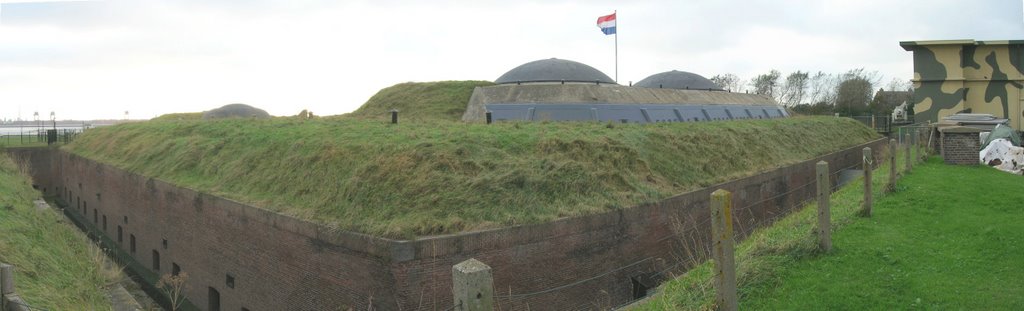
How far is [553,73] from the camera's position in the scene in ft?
66.6

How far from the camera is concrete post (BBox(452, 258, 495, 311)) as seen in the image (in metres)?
3.40

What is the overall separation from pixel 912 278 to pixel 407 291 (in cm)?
513

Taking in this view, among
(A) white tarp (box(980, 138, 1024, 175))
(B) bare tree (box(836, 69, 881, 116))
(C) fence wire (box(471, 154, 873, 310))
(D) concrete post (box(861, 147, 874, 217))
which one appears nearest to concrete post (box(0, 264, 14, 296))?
(C) fence wire (box(471, 154, 873, 310))

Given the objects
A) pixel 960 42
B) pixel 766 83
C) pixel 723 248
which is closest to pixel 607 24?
pixel 960 42

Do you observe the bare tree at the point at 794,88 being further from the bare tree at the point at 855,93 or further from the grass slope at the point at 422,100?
the grass slope at the point at 422,100

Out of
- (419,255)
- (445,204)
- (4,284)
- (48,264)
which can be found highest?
(445,204)

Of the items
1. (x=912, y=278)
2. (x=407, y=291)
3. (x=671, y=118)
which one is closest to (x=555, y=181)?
(x=407, y=291)

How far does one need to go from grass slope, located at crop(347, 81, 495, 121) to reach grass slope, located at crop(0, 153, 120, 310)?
907 cm

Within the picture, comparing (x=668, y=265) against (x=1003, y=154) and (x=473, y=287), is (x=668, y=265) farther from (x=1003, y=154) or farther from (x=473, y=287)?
(x=1003, y=154)

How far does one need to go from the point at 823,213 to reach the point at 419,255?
4.38 metres

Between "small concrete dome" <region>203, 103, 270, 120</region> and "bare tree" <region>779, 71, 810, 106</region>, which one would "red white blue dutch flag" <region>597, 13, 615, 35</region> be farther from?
"bare tree" <region>779, 71, 810, 106</region>

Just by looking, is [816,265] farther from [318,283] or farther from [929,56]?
[929,56]

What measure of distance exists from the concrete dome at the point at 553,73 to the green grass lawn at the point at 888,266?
482 inches

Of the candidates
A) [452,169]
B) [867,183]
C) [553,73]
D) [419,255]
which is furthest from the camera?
[553,73]
